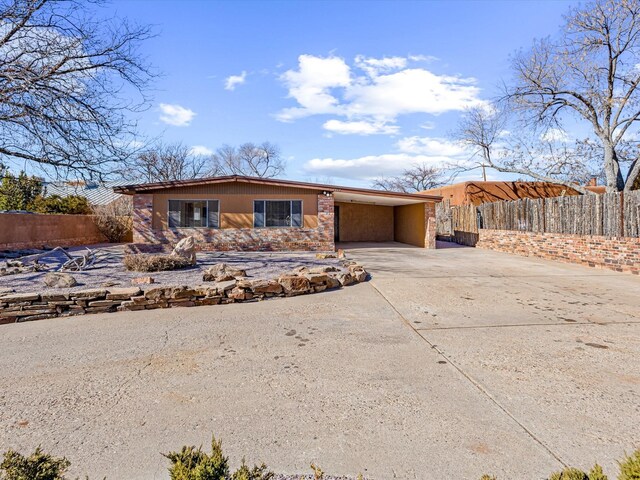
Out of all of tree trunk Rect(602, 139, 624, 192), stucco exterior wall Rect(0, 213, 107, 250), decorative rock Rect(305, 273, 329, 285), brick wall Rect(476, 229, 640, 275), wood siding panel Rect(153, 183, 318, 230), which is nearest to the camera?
decorative rock Rect(305, 273, 329, 285)

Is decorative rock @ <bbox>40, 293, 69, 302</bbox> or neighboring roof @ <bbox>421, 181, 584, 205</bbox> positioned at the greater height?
neighboring roof @ <bbox>421, 181, 584, 205</bbox>

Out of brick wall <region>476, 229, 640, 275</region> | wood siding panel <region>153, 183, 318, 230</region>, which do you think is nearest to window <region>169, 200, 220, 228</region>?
wood siding panel <region>153, 183, 318, 230</region>

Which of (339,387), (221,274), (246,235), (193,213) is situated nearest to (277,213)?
(246,235)

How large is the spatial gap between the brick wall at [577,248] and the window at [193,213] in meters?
11.8

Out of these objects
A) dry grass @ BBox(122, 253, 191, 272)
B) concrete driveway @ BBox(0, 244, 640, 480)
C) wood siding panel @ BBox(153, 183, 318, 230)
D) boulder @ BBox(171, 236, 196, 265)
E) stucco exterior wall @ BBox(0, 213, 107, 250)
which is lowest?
concrete driveway @ BBox(0, 244, 640, 480)

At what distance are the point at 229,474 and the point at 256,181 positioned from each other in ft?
40.8

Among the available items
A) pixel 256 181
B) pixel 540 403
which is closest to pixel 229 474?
pixel 540 403

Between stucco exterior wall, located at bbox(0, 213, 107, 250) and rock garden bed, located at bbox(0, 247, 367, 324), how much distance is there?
761 cm

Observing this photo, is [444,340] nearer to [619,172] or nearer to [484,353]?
[484,353]

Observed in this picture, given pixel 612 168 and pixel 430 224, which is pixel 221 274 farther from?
pixel 612 168

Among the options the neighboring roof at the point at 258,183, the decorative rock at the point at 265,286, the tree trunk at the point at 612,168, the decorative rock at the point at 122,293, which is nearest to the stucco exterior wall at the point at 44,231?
the neighboring roof at the point at 258,183

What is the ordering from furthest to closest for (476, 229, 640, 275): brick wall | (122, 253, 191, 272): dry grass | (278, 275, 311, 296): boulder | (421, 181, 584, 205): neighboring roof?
1. (421, 181, 584, 205): neighboring roof
2. (476, 229, 640, 275): brick wall
3. (122, 253, 191, 272): dry grass
4. (278, 275, 311, 296): boulder

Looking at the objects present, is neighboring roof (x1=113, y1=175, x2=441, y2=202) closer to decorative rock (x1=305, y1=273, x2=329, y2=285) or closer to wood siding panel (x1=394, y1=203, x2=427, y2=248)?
wood siding panel (x1=394, y1=203, x2=427, y2=248)

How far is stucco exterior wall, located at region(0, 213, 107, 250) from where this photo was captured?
1304 cm
